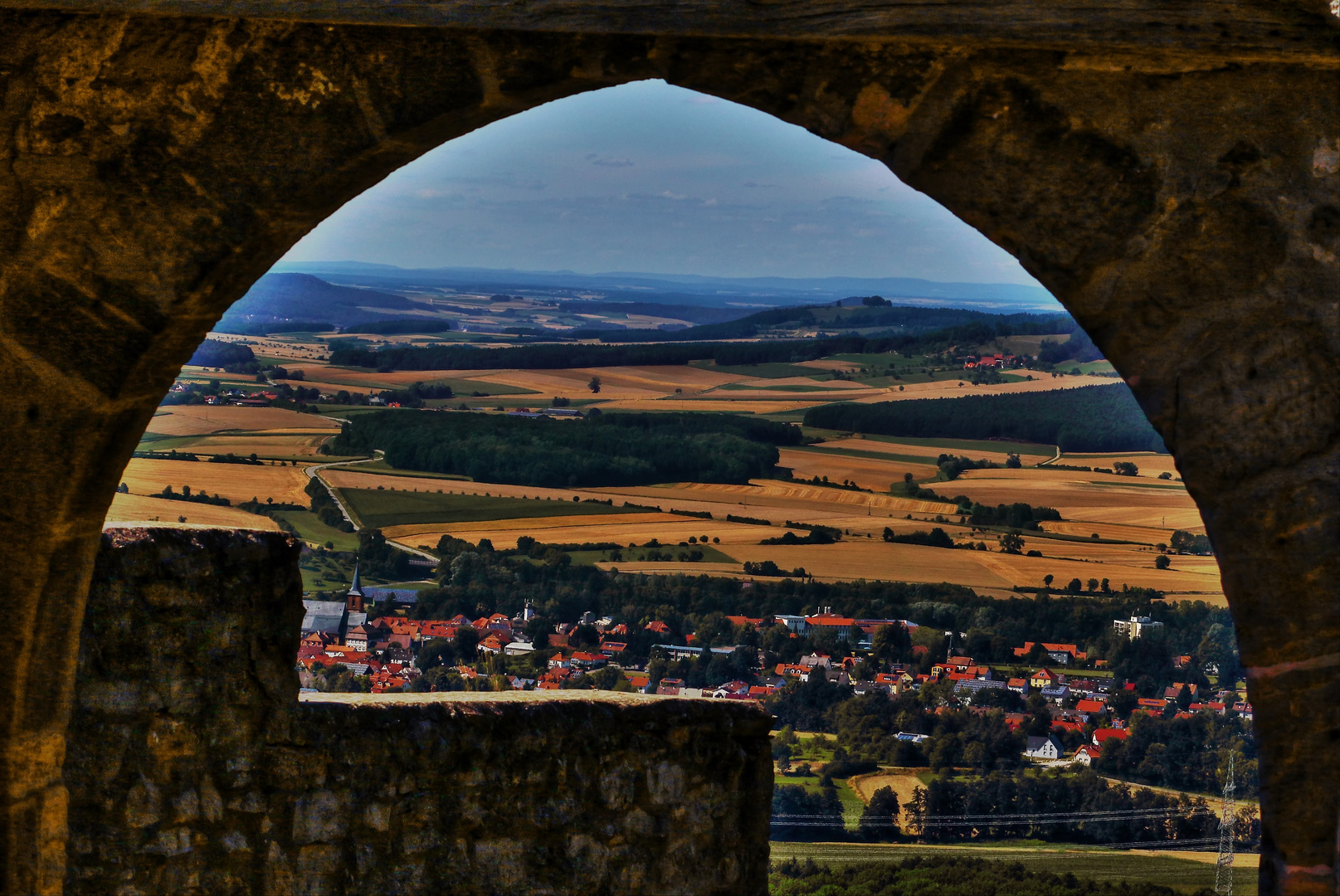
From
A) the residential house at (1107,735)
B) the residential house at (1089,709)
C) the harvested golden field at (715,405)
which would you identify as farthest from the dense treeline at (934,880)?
the harvested golden field at (715,405)

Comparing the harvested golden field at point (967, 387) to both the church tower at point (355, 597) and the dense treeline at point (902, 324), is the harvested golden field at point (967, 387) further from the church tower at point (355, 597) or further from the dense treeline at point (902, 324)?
the church tower at point (355, 597)

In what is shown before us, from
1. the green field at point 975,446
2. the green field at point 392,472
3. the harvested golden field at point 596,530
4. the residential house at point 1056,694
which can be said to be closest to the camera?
the residential house at point 1056,694

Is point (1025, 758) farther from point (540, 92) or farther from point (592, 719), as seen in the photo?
point (540, 92)

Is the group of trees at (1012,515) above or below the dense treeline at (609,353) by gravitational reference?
below

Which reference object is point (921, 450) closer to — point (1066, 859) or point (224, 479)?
point (224, 479)

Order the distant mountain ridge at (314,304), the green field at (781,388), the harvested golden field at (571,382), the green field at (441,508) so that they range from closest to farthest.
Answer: the green field at (441,508) → the harvested golden field at (571,382) → the green field at (781,388) → the distant mountain ridge at (314,304)

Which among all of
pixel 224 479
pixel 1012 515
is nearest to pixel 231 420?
pixel 224 479
